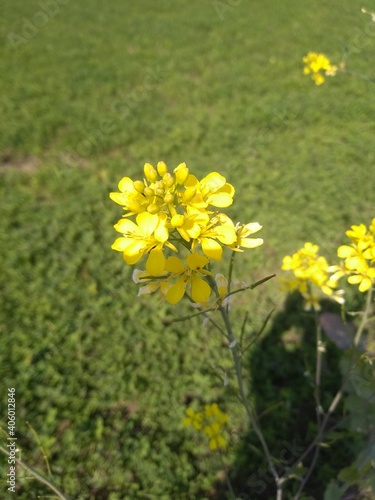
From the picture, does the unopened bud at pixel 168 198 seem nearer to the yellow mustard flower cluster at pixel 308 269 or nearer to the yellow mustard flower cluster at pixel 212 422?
the yellow mustard flower cluster at pixel 308 269

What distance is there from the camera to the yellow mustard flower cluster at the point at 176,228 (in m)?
0.87

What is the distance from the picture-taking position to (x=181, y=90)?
533 centimetres

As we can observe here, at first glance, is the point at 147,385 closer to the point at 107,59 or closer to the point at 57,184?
the point at 57,184

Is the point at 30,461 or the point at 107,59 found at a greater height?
the point at 107,59

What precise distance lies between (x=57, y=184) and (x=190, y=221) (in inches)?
126

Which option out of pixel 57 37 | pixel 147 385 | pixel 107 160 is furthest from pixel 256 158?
pixel 57 37

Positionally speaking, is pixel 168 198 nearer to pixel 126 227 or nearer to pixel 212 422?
pixel 126 227

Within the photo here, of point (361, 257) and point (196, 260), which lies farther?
point (361, 257)
